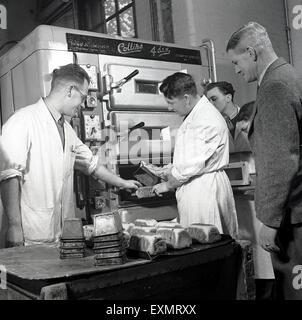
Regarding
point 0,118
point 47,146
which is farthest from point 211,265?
point 0,118

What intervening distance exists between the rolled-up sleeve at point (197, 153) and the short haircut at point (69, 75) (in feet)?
2.54

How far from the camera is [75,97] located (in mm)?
2260

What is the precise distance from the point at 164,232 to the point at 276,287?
0.63 m

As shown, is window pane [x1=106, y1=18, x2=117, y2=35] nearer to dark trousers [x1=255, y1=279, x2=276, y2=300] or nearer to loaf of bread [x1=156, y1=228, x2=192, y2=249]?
dark trousers [x1=255, y1=279, x2=276, y2=300]

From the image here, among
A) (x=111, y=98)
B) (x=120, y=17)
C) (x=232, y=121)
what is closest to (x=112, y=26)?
(x=120, y=17)

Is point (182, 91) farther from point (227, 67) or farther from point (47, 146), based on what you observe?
point (227, 67)

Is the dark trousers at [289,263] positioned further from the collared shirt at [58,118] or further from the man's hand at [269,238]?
the collared shirt at [58,118]

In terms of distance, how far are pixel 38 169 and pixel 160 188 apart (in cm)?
80

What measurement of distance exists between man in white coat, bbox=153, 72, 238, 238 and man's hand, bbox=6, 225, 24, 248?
92 cm

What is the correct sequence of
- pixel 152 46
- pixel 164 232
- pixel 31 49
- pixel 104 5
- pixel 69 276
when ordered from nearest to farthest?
pixel 69 276 < pixel 164 232 < pixel 31 49 < pixel 152 46 < pixel 104 5

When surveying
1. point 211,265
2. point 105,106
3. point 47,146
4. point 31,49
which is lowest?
point 211,265

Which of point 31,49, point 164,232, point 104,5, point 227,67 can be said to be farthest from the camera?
point 104,5

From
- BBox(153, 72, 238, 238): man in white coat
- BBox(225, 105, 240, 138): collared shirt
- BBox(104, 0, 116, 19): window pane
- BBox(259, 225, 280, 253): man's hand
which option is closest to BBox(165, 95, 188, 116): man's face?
BBox(153, 72, 238, 238): man in white coat

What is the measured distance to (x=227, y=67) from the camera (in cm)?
362
